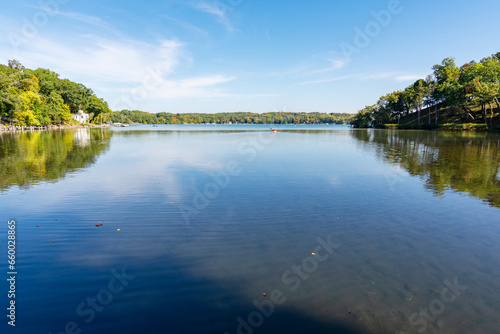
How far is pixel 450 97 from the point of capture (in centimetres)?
8012

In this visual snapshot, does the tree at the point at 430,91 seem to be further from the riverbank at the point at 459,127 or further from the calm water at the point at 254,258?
the calm water at the point at 254,258

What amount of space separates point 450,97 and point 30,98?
11884 centimetres

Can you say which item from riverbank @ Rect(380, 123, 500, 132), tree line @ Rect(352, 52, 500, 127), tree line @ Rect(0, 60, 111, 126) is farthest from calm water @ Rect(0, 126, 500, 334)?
tree line @ Rect(352, 52, 500, 127)

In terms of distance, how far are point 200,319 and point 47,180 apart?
14793 millimetres

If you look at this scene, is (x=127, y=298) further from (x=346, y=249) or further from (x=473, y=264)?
(x=473, y=264)

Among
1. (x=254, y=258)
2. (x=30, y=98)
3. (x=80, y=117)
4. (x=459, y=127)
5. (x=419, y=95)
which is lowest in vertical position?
(x=254, y=258)

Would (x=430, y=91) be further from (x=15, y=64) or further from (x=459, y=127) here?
(x=15, y=64)

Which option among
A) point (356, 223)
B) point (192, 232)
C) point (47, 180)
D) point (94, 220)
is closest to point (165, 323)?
point (192, 232)

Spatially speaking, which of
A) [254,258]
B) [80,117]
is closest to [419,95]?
[254,258]

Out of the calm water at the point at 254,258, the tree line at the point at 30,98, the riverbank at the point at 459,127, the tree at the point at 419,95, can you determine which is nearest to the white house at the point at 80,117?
the tree line at the point at 30,98

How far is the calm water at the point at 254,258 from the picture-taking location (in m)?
4.63

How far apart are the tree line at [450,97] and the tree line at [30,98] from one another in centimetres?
11384

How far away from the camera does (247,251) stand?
6.87 metres

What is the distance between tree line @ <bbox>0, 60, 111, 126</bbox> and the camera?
58922mm
